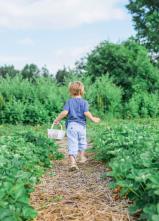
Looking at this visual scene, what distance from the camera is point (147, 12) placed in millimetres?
38500

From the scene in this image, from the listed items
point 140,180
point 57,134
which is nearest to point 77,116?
point 57,134

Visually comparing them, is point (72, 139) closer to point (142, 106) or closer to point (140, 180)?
point (140, 180)

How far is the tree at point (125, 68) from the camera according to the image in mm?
22891

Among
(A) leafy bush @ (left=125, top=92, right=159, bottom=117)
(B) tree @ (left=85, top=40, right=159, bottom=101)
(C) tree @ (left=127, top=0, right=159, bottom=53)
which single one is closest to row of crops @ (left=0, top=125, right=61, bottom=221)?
(A) leafy bush @ (left=125, top=92, right=159, bottom=117)

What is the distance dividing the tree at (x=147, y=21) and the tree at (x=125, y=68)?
12.8 meters

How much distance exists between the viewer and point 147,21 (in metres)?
37.1

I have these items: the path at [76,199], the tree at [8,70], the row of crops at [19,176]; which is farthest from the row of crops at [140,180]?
the tree at [8,70]

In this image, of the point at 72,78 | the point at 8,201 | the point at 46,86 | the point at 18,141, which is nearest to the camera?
the point at 8,201

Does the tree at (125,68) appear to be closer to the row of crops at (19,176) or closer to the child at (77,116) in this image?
the child at (77,116)

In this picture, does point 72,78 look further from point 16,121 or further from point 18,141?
point 18,141

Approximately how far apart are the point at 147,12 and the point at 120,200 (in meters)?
34.7

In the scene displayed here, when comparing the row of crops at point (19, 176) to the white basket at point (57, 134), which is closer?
→ the row of crops at point (19, 176)

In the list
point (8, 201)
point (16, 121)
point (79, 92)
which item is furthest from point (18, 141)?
point (16, 121)

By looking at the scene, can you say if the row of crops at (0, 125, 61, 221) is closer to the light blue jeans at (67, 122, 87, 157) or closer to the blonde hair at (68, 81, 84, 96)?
the light blue jeans at (67, 122, 87, 157)
